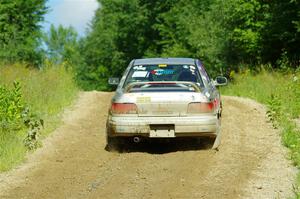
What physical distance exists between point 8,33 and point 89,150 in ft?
103

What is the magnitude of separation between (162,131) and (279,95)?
7.55 m

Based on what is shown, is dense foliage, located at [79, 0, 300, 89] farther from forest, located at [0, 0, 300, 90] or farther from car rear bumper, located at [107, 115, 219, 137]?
car rear bumper, located at [107, 115, 219, 137]

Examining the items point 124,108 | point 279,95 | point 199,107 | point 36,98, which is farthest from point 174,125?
point 279,95

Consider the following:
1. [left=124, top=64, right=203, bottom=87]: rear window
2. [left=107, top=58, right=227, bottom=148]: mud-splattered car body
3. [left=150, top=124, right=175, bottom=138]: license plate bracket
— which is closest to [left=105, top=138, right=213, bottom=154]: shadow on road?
[left=107, top=58, right=227, bottom=148]: mud-splattered car body

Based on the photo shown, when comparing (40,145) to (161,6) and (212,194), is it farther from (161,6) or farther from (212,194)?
(161,6)

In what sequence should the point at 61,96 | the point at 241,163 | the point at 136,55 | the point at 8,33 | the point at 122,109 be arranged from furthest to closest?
the point at 136,55 → the point at 8,33 → the point at 61,96 → the point at 122,109 → the point at 241,163

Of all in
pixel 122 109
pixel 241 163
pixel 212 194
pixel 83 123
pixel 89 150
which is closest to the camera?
pixel 212 194

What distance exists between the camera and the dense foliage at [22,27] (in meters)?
40.3

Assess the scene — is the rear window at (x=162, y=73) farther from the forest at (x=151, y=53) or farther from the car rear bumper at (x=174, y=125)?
the forest at (x=151, y=53)

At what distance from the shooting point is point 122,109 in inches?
408

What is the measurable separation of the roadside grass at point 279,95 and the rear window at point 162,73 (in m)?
2.14

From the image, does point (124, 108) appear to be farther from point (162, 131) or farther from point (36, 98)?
point (36, 98)

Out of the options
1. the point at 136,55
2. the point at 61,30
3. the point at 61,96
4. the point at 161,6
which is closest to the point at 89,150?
the point at 61,96

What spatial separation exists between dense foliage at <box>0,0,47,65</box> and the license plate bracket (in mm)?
29423
